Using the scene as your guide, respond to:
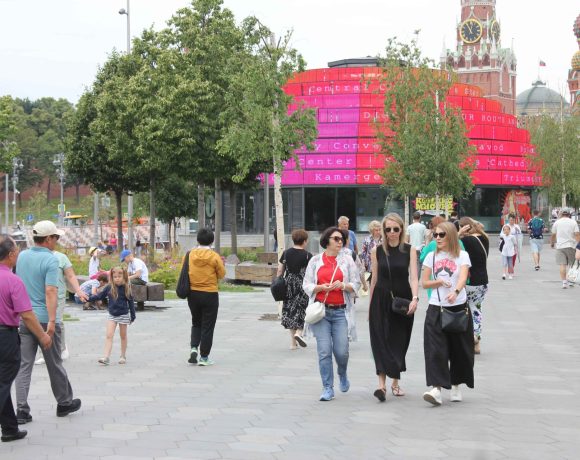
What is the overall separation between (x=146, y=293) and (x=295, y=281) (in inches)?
262

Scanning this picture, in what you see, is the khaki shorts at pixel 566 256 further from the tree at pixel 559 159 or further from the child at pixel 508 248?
the tree at pixel 559 159

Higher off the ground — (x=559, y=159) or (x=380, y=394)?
(x=559, y=159)

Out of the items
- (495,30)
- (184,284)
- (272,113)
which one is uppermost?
(495,30)

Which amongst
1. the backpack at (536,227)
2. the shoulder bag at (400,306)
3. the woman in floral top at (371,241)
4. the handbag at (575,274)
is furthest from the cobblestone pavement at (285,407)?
the backpack at (536,227)

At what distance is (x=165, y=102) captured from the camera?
32094mm

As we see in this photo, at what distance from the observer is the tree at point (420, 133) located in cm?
3662

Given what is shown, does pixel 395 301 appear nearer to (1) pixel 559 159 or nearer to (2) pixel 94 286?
(2) pixel 94 286

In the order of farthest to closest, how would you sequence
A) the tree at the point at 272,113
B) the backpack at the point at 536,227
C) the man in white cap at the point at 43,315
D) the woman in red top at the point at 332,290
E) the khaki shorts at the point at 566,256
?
the backpack at the point at 536,227 → the khaki shorts at the point at 566,256 → the tree at the point at 272,113 → the woman in red top at the point at 332,290 → the man in white cap at the point at 43,315

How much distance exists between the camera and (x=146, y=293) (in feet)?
60.6

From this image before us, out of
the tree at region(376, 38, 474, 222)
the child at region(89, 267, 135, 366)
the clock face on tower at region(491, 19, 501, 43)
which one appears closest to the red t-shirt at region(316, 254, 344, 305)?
the child at region(89, 267, 135, 366)

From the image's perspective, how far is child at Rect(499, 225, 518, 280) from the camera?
2533 cm

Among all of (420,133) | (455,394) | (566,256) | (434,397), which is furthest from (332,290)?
(420,133)

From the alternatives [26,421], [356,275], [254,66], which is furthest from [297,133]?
[26,421]

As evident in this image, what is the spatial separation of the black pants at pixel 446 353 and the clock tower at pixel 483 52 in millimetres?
142898
